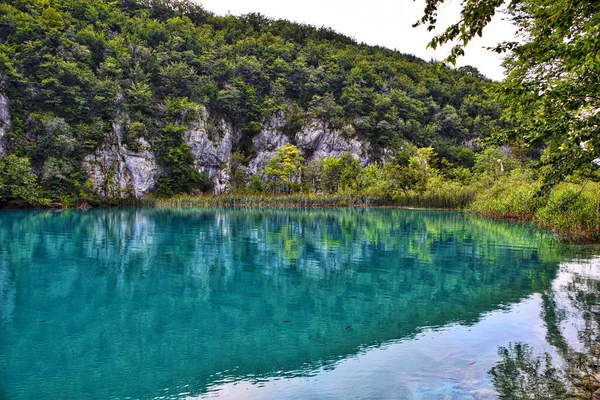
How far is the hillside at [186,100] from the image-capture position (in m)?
44.3

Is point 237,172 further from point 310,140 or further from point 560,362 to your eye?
point 560,362

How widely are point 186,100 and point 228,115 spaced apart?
28.4ft

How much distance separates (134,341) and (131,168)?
48130mm

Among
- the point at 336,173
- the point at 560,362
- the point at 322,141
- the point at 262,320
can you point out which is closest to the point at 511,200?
the point at 560,362

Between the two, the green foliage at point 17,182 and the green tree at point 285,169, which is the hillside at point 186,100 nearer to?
the green foliage at point 17,182

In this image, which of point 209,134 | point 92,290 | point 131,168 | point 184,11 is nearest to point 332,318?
point 92,290

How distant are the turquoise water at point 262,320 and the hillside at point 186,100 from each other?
3552cm

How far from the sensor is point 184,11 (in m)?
85.2

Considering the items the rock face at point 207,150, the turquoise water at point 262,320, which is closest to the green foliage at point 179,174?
the rock face at point 207,150

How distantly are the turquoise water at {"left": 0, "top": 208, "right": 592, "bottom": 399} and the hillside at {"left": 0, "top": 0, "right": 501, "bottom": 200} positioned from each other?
117 ft

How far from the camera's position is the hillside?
4434cm

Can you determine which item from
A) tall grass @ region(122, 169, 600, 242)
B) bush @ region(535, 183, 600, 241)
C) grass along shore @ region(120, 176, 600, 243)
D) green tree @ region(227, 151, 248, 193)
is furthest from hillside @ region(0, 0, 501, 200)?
bush @ region(535, 183, 600, 241)

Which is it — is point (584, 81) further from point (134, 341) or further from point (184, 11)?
point (184, 11)

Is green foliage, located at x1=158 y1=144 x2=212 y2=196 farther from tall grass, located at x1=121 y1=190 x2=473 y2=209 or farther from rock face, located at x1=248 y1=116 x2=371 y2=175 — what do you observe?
rock face, located at x1=248 y1=116 x2=371 y2=175
